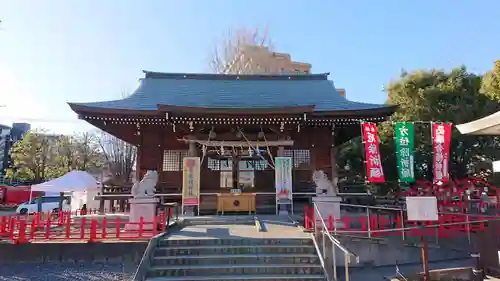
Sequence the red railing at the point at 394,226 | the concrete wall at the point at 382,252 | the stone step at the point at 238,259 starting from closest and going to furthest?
the stone step at the point at 238,259, the concrete wall at the point at 382,252, the red railing at the point at 394,226

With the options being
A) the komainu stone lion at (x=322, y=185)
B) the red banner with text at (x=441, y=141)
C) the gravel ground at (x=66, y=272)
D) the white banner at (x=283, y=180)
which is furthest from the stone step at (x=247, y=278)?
the red banner with text at (x=441, y=141)

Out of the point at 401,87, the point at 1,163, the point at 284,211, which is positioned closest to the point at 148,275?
the point at 284,211

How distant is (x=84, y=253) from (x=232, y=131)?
23.8 feet

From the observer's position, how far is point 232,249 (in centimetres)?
750

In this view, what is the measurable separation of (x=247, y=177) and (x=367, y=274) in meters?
7.36

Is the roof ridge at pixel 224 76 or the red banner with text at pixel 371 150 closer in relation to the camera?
the red banner with text at pixel 371 150

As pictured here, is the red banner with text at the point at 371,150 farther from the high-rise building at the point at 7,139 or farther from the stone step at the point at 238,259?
the high-rise building at the point at 7,139

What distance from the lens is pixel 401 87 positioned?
22188mm

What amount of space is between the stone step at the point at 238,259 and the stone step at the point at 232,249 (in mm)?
235

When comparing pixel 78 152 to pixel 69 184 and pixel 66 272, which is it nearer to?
pixel 69 184

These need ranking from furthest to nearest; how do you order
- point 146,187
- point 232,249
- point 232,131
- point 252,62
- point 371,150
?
point 252,62 < point 232,131 < point 371,150 < point 146,187 < point 232,249

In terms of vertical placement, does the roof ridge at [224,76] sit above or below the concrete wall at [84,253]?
above

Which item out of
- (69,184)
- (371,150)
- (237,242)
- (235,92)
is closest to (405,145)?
(371,150)

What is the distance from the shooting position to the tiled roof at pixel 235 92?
15.2 m
